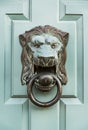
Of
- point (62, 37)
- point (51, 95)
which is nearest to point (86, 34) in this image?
point (62, 37)

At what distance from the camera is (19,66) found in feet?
4.26

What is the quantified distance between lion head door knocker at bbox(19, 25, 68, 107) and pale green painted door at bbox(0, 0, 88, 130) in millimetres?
29

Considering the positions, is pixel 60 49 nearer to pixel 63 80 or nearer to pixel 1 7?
pixel 63 80

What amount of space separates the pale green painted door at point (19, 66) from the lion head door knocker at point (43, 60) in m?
0.03

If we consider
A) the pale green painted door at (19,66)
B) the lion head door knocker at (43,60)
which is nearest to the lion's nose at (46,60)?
the lion head door knocker at (43,60)

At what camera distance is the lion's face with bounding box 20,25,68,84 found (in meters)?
1.22

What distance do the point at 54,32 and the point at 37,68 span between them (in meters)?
0.11

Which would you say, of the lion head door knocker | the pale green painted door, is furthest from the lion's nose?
the pale green painted door

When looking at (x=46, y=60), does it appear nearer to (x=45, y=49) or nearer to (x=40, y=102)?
(x=45, y=49)

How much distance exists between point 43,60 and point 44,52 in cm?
2

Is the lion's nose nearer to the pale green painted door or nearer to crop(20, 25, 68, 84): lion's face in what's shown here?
crop(20, 25, 68, 84): lion's face

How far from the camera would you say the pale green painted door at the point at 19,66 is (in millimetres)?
1298

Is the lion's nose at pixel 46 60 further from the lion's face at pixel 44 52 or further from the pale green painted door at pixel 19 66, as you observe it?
the pale green painted door at pixel 19 66

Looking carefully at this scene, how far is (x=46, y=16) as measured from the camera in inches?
51.4
